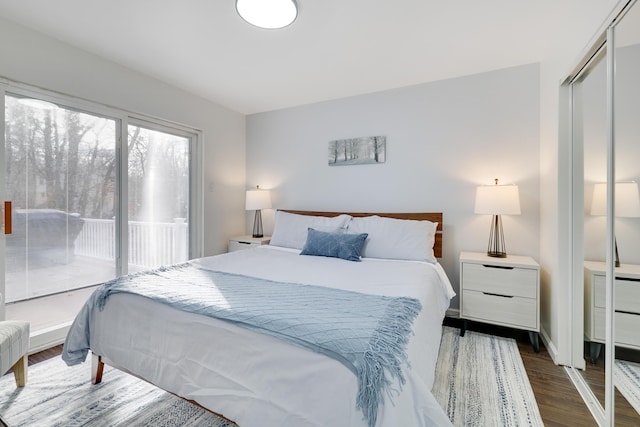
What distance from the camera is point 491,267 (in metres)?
2.42

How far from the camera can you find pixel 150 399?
5.57 feet

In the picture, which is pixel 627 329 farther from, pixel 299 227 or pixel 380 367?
pixel 299 227

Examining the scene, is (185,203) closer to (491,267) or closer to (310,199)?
(310,199)

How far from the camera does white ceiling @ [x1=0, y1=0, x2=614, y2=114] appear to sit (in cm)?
191

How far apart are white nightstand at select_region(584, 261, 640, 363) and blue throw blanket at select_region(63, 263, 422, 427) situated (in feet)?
2.99

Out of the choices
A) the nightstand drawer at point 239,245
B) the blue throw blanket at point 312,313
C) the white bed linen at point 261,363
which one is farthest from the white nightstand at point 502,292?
the nightstand drawer at point 239,245

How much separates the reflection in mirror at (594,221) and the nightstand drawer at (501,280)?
48 cm

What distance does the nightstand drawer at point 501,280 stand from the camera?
2.29m

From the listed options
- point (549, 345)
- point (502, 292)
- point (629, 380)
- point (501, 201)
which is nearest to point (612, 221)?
point (629, 380)

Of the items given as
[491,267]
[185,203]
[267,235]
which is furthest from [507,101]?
[185,203]

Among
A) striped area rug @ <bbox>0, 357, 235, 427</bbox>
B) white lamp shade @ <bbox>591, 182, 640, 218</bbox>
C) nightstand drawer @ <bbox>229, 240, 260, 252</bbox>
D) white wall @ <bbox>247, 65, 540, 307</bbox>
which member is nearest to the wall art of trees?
white wall @ <bbox>247, 65, 540, 307</bbox>

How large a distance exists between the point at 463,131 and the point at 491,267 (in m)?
1.39

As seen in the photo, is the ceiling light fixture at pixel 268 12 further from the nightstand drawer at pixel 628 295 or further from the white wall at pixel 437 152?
the nightstand drawer at pixel 628 295

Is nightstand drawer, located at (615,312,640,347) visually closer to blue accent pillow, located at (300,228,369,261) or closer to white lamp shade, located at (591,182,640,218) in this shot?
white lamp shade, located at (591,182,640,218)
